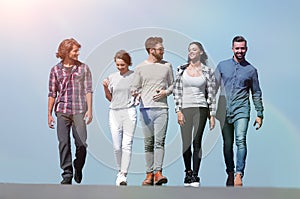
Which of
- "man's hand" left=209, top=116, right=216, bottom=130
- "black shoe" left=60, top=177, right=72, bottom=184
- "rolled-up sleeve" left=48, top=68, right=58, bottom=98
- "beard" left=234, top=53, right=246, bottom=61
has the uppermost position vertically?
"beard" left=234, top=53, right=246, bottom=61

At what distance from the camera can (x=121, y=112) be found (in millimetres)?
4676

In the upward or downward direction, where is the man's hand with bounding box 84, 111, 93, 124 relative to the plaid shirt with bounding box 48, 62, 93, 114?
downward

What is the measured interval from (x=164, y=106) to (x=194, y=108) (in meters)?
0.21

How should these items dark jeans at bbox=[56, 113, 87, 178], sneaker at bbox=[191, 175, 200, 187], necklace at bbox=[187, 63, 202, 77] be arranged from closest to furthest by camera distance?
sneaker at bbox=[191, 175, 200, 187] < necklace at bbox=[187, 63, 202, 77] < dark jeans at bbox=[56, 113, 87, 178]

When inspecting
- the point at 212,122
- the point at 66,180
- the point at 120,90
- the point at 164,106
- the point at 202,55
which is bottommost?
the point at 66,180

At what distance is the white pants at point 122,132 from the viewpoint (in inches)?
183

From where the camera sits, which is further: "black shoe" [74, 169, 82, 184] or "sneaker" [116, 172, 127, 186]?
"black shoe" [74, 169, 82, 184]

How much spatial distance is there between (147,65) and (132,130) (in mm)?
478

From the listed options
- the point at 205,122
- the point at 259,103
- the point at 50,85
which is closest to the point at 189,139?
the point at 205,122

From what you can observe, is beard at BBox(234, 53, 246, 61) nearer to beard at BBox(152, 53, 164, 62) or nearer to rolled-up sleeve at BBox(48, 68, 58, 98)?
beard at BBox(152, 53, 164, 62)

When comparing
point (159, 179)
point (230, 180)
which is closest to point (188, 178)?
point (159, 179)

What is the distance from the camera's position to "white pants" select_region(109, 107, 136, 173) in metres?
4.64

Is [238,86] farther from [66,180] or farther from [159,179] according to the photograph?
[66,180]

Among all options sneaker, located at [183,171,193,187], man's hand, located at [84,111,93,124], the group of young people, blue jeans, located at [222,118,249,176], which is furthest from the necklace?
man's hand, located at [84,111,93,124]
